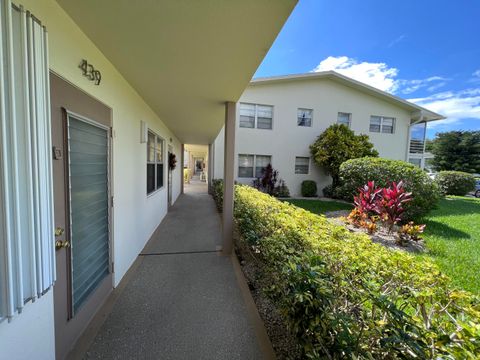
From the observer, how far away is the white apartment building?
33.9ft

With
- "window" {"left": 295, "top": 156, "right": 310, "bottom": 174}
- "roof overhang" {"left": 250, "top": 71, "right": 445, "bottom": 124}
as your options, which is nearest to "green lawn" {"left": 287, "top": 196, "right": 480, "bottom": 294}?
"window" {"left": 295, "top": 156, "right": 310, "bottom": 174}

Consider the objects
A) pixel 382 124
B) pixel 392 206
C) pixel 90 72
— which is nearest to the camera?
pixel 90 72

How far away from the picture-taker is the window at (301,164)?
36.7ft

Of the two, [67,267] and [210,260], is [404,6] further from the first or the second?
[67,267]

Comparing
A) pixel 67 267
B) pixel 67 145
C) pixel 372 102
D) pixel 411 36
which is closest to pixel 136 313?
pixel 67 267

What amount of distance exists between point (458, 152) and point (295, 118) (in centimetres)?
2845

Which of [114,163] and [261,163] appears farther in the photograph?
[261,163]

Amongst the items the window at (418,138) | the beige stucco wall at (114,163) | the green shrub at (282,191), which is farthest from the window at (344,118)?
the beige stucco wall at (114,163)

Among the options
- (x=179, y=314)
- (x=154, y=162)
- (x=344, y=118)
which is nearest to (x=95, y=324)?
(x=179, y=314)

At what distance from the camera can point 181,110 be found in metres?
4.49

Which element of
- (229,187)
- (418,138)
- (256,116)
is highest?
(256,116)

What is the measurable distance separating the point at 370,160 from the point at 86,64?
8.43 metres

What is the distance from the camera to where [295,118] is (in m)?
10.9

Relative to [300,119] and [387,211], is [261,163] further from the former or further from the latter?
[387,211]
